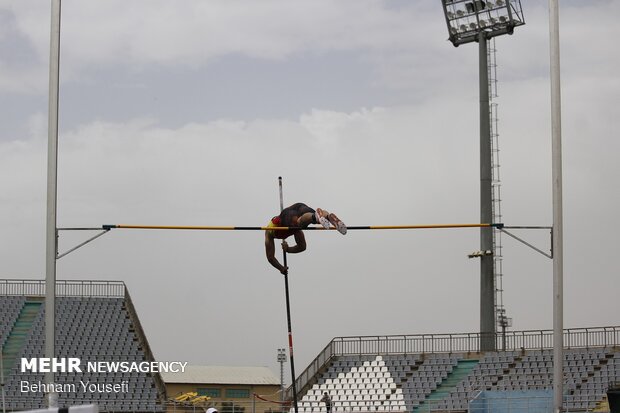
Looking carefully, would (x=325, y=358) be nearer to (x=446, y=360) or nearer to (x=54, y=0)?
(x=446, y=360)

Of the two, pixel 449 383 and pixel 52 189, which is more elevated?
pixel 52 189

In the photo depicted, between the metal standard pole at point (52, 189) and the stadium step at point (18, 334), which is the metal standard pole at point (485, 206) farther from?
the metal standard pole at point (52, 189)

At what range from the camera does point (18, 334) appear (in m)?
32.3

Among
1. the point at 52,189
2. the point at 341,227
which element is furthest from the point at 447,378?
the point at 52,189

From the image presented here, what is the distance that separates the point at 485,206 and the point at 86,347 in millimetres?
10864

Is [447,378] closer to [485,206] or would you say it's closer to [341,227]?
[485,206]

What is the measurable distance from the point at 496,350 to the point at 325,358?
4645mm

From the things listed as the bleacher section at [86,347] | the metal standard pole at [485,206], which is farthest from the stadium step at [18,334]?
the metal standard pole at [485,206]

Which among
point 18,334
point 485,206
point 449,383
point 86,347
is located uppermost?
point 485,206

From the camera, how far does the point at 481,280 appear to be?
30.8 meters

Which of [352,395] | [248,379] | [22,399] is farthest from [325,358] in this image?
[248,379]

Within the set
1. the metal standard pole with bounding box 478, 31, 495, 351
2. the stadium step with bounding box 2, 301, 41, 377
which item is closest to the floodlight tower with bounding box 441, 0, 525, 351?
the metal standard pole with bounding box 478, 31, 495, 351

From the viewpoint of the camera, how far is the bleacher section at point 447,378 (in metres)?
27.0

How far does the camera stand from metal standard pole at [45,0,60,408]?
54.3ft
